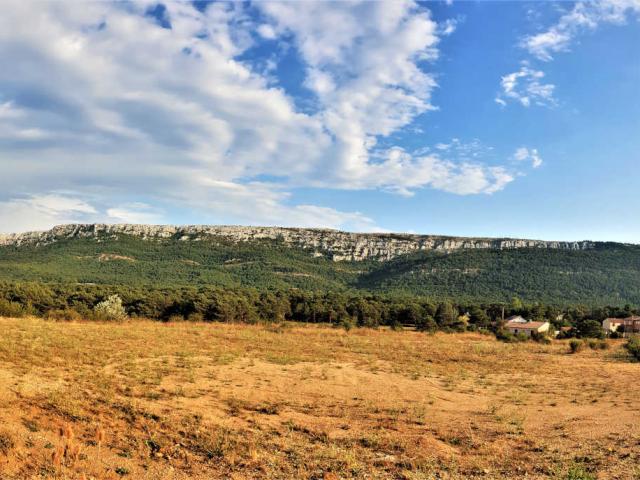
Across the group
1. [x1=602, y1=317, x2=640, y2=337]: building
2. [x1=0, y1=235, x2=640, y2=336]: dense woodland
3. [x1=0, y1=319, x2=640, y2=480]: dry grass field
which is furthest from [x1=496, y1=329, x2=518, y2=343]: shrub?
[x1=602, y1=317, x2=640, y2=337]: building

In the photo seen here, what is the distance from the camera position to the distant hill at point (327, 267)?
437 feet

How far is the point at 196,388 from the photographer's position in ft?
59.9

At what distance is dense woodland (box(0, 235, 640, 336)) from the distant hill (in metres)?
0.38

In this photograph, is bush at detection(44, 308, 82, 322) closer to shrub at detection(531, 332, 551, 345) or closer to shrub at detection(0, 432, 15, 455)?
shrub at detection(0, 432, 15, 455)

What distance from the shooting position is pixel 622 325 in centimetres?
7244

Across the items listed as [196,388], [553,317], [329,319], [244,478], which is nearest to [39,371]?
[196,388]

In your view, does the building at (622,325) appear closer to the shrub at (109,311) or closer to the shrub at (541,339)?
the shrub at (541,339)

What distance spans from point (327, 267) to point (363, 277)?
630 inches

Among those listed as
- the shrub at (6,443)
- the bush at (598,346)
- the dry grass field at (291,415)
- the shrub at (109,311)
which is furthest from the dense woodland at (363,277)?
the shrub at (6,443)

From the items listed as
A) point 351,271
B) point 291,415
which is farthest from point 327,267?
point 291,415

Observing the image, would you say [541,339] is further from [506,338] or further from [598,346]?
[598,346]

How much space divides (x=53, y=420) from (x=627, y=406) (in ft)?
68.7

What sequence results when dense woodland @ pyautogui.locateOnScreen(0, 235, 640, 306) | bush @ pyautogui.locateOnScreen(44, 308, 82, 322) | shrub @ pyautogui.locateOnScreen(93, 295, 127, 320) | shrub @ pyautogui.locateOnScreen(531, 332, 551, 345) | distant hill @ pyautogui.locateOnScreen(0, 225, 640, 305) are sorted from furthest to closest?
distant hill @ pyautogui.locateOnScreen(0, 225, 640, 305), dense woodland @ pyautogui.locateOnScreen(0, 235, 640, 306), shrub @ pyautogui.locateOnScreen(531, 332, 551, 345), shrub @ pyautogui.locateOnScreen(93, 295, 127, 320), bush @ pyautogui.locateOnScreen(44, 308, 82, 322)

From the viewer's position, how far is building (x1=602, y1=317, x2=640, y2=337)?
229 feet
